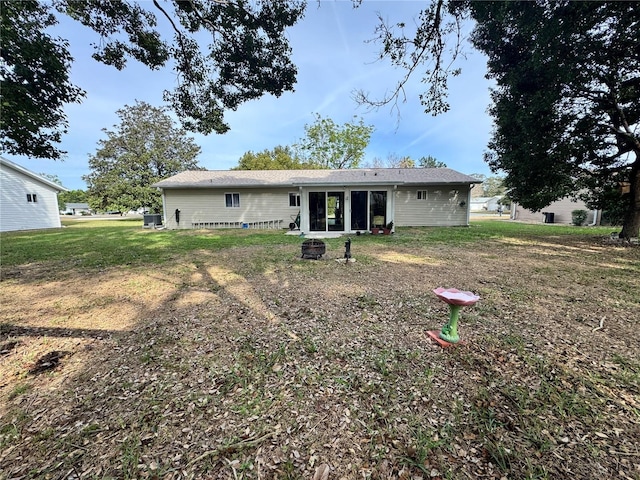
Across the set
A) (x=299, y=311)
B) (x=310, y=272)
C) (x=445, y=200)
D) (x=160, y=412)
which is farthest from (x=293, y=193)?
(x=160, y=412)

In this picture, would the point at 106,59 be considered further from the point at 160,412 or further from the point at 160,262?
the point at 160,412

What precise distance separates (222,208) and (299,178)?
489 cm

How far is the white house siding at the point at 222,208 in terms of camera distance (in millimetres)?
15344

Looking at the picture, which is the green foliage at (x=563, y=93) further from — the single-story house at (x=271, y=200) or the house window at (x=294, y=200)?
the house window at (x=294, y=200)

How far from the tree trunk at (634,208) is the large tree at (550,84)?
3 centimetres

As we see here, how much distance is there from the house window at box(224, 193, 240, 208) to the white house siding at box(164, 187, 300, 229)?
147mm

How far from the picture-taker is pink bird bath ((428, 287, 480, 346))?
8.96ft

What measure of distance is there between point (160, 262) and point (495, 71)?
477 inches

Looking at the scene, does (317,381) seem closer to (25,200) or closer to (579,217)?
(579,217)

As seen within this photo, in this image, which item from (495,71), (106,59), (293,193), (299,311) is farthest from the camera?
(293,193)

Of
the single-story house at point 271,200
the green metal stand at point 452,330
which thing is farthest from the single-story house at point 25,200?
the green metal stand at point 452,330

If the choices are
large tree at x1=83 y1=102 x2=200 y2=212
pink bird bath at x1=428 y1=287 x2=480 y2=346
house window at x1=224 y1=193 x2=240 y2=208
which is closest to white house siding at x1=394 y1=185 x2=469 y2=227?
house window at x1=224 y1=193 x2=240 y2=208

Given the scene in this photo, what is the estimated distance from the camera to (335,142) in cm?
2761

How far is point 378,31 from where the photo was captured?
224 inches
